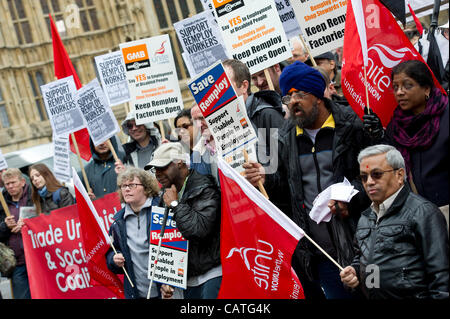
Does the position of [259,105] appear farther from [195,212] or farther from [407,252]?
[407,252]

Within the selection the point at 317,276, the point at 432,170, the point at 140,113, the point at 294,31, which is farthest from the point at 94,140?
the point at 432,170

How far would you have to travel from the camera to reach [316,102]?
16.5 ft

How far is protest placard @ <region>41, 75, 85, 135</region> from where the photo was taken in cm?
927

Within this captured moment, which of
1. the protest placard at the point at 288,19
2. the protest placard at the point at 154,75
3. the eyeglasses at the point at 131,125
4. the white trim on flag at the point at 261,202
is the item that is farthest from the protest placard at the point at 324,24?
the eyeglasses at the point at 131,125

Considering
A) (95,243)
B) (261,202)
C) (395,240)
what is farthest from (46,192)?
(395,240)

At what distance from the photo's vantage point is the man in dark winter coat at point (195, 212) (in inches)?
216

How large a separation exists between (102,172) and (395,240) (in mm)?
5182

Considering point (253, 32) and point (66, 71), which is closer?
point (253, 32)

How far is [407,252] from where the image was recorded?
3.97 metres

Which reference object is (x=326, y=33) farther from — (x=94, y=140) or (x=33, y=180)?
(x=33, y=180)

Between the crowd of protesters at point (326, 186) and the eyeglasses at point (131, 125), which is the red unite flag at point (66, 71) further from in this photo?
the crowd of protesters at point (326, 186)

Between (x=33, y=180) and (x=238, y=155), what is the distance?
413 cm

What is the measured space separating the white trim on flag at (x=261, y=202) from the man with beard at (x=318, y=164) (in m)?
0.14

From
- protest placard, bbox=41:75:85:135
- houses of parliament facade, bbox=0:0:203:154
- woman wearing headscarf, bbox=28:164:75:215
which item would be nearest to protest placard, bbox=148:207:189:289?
woman wearing headscarf, bbox=28:164:75:215
